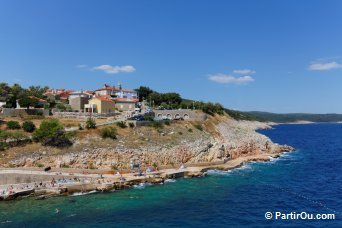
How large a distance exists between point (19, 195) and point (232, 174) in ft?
98.5

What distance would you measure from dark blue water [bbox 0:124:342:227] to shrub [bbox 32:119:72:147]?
572 inches

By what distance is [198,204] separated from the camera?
37344 mm

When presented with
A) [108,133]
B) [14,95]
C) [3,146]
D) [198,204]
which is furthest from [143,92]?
[198,204]

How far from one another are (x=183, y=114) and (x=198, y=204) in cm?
4574

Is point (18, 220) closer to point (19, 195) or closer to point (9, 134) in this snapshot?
point (19, 195)

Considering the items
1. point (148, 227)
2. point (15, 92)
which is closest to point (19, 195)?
point (148, 227)

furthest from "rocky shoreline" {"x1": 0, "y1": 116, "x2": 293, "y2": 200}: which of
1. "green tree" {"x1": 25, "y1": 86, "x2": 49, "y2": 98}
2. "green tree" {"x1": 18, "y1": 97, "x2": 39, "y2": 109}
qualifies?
"green tree" {"x1": 25, "y1": 86, "x2": 49, "y2": 98}

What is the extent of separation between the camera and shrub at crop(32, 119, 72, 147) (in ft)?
170

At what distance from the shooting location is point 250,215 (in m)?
33.8

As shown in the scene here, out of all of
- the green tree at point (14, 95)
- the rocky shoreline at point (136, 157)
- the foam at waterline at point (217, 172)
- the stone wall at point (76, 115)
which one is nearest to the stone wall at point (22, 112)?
the stone wall at point (76, 115)

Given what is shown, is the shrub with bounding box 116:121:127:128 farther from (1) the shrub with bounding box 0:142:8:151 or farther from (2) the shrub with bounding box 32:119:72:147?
(1) the shrub with bounding box 0:142:8:151

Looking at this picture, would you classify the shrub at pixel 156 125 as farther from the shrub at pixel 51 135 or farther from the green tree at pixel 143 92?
the green tree at pixel 143 92

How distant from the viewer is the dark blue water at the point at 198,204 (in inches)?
1257

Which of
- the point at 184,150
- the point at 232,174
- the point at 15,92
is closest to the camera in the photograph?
the point at 232,174
